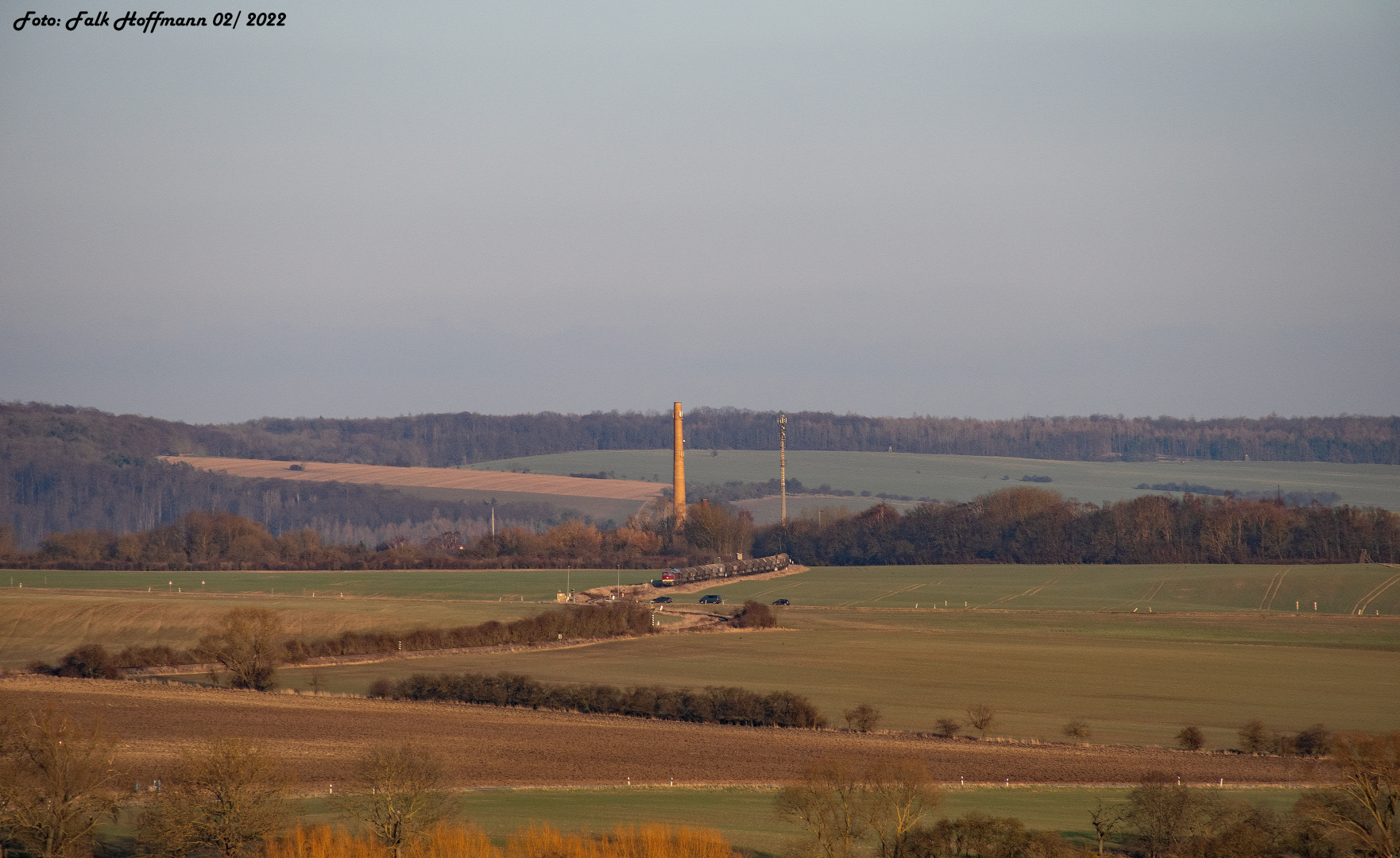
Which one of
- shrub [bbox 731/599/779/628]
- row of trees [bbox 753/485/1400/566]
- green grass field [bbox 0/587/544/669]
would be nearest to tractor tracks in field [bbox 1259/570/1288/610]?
row of trees [bbox 753/485/1400/566]

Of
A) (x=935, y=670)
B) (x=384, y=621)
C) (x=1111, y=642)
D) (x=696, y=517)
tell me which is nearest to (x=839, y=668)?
(x=935, y=670)

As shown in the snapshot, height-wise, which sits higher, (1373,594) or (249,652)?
(249,652)

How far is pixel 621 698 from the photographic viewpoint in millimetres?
47750

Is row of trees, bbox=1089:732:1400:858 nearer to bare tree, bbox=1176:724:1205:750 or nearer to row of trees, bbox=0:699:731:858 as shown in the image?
row of trees, bbox=0:699:731:858

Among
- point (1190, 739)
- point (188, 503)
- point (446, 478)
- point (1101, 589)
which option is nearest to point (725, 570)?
point (1101, 589)

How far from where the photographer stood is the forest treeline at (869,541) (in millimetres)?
97812

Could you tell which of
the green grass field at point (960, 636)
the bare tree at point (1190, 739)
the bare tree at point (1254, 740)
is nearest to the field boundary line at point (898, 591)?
the green grass field at point (960, 636)

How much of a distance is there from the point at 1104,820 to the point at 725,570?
2789 inches

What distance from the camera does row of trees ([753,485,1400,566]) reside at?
96562mm

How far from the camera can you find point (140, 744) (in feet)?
122

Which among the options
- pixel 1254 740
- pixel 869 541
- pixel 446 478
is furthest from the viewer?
→ pixel 446 478

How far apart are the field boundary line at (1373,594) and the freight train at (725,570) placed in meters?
41.1

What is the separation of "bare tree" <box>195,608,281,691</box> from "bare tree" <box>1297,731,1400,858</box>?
40.1m

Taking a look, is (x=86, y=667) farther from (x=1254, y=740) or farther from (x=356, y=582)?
(x=1254, y=740)
